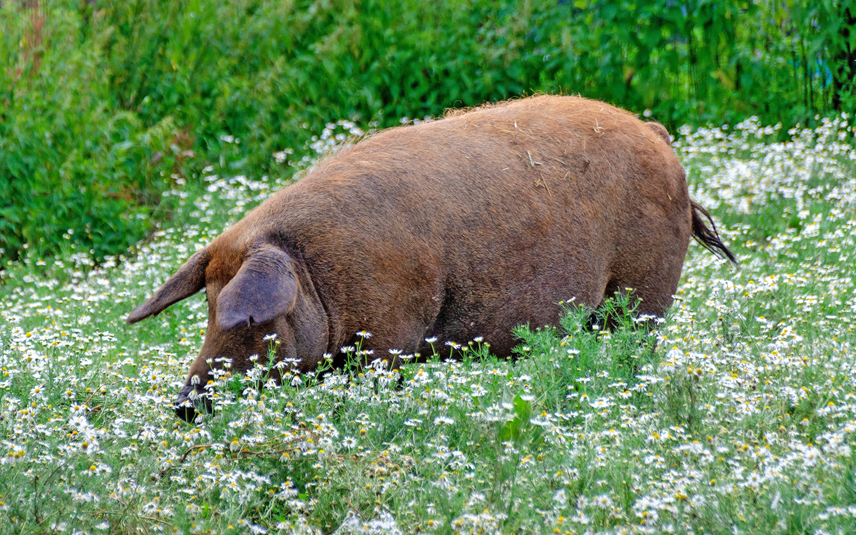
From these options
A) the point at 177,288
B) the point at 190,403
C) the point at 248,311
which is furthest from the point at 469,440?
Result: the point at 177,288

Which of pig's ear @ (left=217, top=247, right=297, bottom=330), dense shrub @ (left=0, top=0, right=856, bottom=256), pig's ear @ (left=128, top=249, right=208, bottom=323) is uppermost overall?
pig's ear @ (left=217, top=247, right=297, bottom=330)

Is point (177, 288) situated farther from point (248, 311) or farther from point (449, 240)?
point (449, 240)

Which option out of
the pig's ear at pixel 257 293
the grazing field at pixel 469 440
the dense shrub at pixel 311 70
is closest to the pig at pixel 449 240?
the pig's ear at pixel 257 293

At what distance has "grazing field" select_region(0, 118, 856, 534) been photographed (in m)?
2.82

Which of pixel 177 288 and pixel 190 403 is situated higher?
pixel 177 288

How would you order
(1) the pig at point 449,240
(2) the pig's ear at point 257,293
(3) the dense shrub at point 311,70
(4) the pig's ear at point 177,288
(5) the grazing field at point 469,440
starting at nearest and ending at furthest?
(5) the grazing field at point 469,440 → (2) the pig's ear at point 257,293 → (1) the pig at point 449,240 → (4) the pig's ear at point 177,288 → (3) the dense shrub at point 311,70

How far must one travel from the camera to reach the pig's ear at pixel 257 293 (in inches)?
140

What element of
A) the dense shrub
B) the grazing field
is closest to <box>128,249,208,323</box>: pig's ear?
the grazing field

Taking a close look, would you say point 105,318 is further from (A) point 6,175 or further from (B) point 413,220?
(B) point 413,220

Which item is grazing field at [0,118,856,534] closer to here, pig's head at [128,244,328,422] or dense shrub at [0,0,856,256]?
pig's head at [128,244,328,422]

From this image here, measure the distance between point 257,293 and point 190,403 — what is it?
492 millimetres

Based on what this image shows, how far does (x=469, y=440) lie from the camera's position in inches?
137

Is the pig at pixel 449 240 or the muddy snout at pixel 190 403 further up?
the pig at pixel 449 240

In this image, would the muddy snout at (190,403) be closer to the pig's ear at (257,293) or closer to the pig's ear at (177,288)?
the pig's ear at (257,293)
